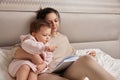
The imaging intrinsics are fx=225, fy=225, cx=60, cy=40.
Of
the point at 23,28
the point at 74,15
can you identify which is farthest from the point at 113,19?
the point at 23,28

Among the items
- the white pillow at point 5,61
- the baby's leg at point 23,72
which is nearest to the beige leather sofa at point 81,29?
the white pillow at point 5,61

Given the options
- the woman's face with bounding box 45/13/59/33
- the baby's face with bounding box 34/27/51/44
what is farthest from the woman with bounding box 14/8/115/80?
the baby's face with bounding box 34/27/51/44

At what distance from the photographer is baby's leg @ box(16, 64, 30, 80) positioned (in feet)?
4.19

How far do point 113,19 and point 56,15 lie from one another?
739 mm

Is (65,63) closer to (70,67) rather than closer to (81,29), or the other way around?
(70,67)

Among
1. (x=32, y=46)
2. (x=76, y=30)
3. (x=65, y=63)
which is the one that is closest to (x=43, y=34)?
(x=32, y=46)

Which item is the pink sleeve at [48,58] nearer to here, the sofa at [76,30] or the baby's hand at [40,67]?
the baby's hand at [40,67]

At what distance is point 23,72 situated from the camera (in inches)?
50.9

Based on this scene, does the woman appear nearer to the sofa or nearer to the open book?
the open book

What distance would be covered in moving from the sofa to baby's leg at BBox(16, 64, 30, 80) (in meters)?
0.08

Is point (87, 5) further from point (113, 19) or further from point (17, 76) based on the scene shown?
point (17, 76)

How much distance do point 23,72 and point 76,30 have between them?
0.80 meters

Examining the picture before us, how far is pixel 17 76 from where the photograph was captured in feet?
4.27

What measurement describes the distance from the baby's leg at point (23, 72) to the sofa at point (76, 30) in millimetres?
85
